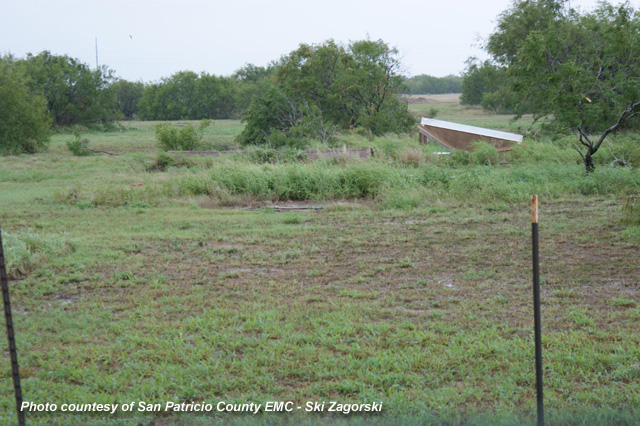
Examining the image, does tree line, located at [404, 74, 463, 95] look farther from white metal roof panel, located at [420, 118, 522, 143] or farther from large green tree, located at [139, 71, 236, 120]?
white metal roof panel, located at [420, 118, 522, 143]

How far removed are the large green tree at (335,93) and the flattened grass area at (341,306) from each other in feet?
38.9

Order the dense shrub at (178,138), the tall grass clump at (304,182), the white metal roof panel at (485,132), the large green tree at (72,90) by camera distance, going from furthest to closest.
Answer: the large green tree at (72,90) → the dense shrub at (178,138) → the white metal roof panel at (485,132) → the tall grass clump at (304,182)

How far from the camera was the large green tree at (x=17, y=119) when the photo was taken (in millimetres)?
24531

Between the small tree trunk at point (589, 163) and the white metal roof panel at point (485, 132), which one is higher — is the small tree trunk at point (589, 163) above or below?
below

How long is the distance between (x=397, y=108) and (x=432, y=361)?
22.0 metres

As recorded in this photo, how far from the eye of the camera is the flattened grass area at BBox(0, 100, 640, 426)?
370 centimetres

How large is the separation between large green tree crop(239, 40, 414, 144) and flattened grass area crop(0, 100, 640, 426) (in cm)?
1185

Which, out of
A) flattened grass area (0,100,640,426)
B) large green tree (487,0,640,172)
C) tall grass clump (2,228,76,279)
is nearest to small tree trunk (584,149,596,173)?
large green tree (487,0,640,172)

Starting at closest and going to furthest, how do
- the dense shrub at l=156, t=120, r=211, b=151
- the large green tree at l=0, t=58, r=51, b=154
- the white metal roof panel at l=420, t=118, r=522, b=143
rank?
1. the white metal roof panel at l=420, t=118, r=522, b=143
2. the dense shrub at l=156, t=120, r=211, b=151
3. the large green tree at l=0, t=58, r=51, b=154

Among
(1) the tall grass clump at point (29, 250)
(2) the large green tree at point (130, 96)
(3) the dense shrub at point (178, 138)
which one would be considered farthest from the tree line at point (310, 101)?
(2) the large green tree at point (130, 96)

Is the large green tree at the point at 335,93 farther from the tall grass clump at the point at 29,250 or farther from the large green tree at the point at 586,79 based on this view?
the tall grass clump at the point at 29,250

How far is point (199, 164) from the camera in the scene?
1670 centimetres

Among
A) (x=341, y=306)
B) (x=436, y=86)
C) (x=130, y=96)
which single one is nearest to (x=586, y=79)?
(x=341, y=306)

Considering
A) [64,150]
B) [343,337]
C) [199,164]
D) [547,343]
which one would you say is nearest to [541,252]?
[547,343]
